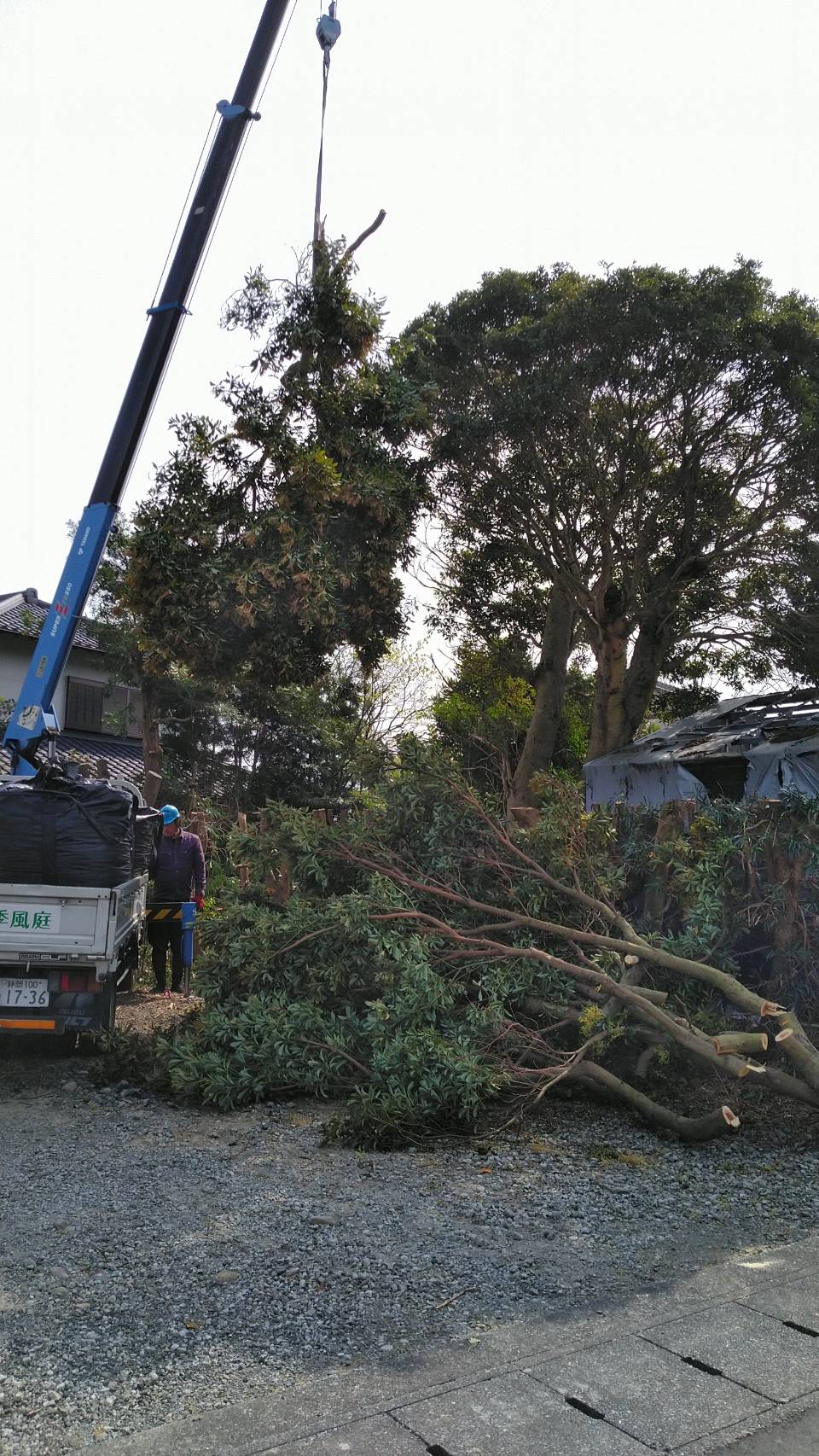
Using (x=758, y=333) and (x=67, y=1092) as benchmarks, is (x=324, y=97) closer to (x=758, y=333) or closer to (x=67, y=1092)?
(x=758, y=333)

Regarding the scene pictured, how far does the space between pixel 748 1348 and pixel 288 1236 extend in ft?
6.14

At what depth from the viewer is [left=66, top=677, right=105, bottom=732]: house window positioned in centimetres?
2477

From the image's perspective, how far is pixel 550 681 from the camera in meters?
17.8

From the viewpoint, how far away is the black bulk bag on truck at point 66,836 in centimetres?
728

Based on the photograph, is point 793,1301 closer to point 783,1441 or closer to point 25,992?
point 783,1441

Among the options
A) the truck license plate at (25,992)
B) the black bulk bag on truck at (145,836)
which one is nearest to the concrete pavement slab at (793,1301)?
the truck license plate at (25,992)

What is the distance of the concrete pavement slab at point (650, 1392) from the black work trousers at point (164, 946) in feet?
23.7

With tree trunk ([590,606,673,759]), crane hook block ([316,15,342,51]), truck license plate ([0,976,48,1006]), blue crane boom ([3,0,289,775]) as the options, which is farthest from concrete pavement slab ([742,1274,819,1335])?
tree trunk ([590,606,673,759])

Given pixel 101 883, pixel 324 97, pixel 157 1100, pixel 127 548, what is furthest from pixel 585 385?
pixel 157 1100

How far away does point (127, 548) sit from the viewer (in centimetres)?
1099

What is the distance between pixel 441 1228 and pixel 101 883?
3.81 m

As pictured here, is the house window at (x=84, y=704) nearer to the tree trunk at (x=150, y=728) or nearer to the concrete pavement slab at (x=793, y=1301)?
the tree trunk at (x=150, y=728)

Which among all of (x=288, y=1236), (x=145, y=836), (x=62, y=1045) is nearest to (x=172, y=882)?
(x=145, y=836)

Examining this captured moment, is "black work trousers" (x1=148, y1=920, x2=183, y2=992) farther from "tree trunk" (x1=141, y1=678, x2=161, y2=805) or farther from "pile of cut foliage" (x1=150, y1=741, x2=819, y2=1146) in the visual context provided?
"tree trunk" (x1=141, y1=678, x2=161, y2=805)
